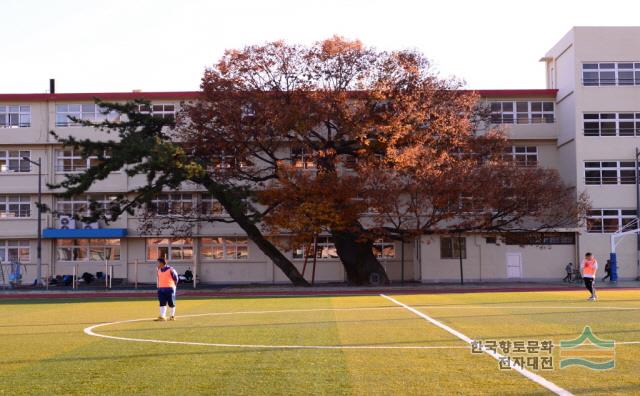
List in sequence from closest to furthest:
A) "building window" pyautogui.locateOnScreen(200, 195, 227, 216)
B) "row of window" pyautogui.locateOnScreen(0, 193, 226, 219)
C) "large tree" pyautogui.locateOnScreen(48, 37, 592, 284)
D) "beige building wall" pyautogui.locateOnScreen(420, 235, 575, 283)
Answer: "large tree" pyautogui.locateOnScreen(48, 37, 592, 284)
"building window" pyautogui.locateOnScreen(200, 195, 227, 216)
"beige building wall" pyautogui.locateOnScreen(420, 235, 575, 283)
"row of window" pyautogui.locateOnScreen(0, 193, 226, 219)

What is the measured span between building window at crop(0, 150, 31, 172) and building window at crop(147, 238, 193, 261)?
404 inches

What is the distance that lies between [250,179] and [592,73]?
78.8 ft

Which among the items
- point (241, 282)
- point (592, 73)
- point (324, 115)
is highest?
point (592, 73)

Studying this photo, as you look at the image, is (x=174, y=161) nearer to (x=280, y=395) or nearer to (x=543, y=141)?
(x=543, y=141)

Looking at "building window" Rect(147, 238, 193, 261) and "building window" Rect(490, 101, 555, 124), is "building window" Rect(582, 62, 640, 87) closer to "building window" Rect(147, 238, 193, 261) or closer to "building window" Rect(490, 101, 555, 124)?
"building window" Rect(490, 101, 555, 124)

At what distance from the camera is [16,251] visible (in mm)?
56062

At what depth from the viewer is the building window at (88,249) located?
56031 mm

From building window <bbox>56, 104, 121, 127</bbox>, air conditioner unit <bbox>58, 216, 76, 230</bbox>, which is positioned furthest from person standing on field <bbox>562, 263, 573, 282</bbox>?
air conditioner unit <bbox>58, 216, 76, 230</bbox>

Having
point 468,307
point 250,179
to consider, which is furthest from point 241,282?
point 468,307

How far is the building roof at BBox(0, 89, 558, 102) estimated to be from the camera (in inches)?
2130

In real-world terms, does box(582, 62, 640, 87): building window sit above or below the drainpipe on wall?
above

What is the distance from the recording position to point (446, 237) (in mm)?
52500

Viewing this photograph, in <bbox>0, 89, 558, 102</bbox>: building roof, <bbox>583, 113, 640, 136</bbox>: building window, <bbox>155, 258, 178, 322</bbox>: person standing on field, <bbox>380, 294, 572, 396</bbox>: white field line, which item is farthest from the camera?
<bbox>0, 89, 558, 102</bbox>: building roof

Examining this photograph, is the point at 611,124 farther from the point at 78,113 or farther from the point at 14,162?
the point at 14,162
